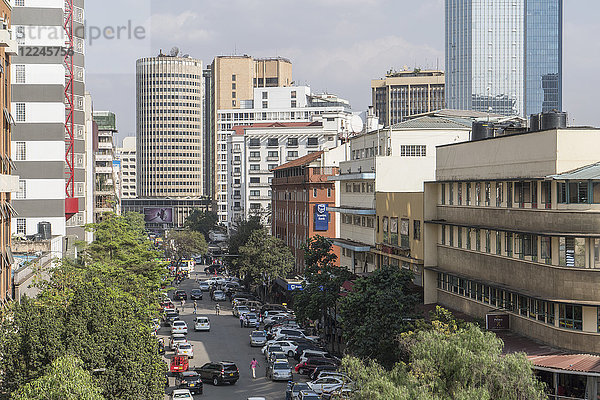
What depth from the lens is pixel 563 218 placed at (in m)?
40.6

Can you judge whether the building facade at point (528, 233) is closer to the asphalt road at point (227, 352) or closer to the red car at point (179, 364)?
the asphalt road at point (227, 352)

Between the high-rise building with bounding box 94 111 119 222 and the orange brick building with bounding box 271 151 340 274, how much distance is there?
92.3ft

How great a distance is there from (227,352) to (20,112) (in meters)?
25.5

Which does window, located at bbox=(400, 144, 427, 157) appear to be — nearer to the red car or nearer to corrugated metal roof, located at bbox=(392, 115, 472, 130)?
corrugated metal roof, located at bbox=(392, 115, 472, 130)

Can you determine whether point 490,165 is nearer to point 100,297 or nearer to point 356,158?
point 100,297

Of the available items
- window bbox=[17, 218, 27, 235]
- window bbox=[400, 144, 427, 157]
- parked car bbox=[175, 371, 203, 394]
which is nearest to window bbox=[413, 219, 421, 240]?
window bbox=[400, 144, 427, 157]

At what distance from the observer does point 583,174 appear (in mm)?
39469

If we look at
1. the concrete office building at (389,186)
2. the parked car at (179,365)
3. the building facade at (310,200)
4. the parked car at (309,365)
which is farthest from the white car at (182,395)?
the building facade at (310,200)

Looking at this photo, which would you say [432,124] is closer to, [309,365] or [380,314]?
[309,365]

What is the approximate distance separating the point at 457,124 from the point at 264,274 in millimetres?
39392

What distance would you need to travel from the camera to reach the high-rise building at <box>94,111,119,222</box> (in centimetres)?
13238

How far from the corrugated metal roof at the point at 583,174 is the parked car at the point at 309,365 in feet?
84.9

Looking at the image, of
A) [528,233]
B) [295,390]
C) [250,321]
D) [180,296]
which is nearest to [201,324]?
[250,321]

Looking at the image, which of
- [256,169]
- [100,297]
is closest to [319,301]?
[100,297]
